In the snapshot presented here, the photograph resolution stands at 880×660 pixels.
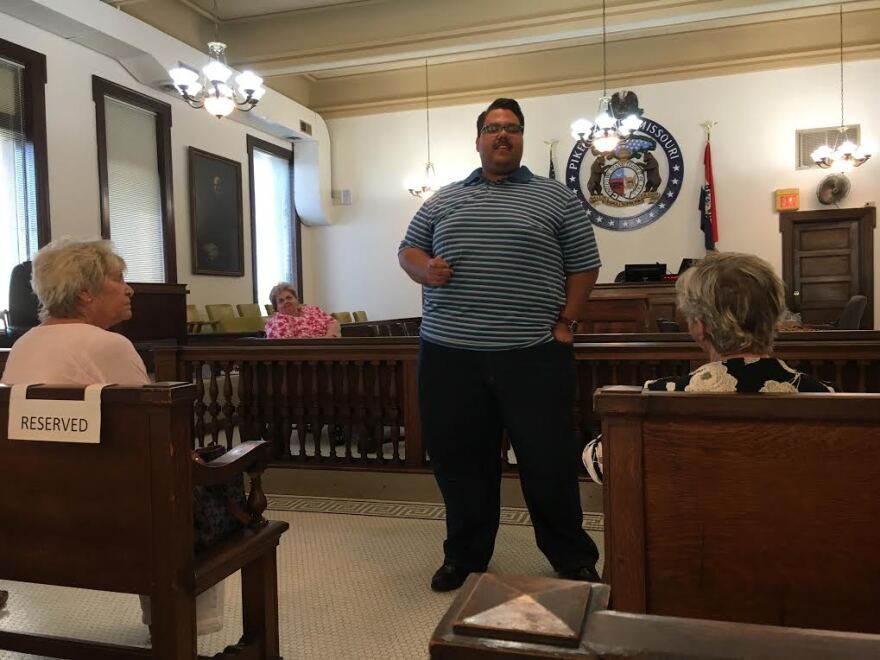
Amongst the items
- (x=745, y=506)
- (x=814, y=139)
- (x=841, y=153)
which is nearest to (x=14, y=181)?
(x=745, y=506)

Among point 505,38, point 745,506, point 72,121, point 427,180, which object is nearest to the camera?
point 745,506

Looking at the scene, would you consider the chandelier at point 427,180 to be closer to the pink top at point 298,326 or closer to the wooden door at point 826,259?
the wooden door at point 826,259

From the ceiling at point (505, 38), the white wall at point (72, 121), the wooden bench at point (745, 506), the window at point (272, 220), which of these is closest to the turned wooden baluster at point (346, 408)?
the wooden bench at point (745, 506)

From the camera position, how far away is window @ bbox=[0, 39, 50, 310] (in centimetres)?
653

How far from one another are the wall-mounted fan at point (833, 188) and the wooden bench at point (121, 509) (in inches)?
380

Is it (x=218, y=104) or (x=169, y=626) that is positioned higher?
(x=218, y=104)

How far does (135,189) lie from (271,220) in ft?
9.47

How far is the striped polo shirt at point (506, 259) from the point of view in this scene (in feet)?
6.92

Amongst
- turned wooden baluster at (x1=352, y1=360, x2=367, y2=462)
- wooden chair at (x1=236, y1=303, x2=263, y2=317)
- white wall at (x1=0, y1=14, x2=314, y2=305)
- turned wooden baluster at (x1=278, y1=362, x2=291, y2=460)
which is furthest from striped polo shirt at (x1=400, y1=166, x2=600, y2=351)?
wooden chair at (x1=236, y1=303, x2=263, y2=317)

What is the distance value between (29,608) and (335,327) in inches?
110

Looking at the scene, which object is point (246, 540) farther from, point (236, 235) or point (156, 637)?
point (236, 235)

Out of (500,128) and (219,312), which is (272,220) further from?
(500,128)

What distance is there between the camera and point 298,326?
468 centimetres

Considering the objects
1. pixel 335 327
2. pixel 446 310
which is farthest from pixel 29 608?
pixel 335 327
